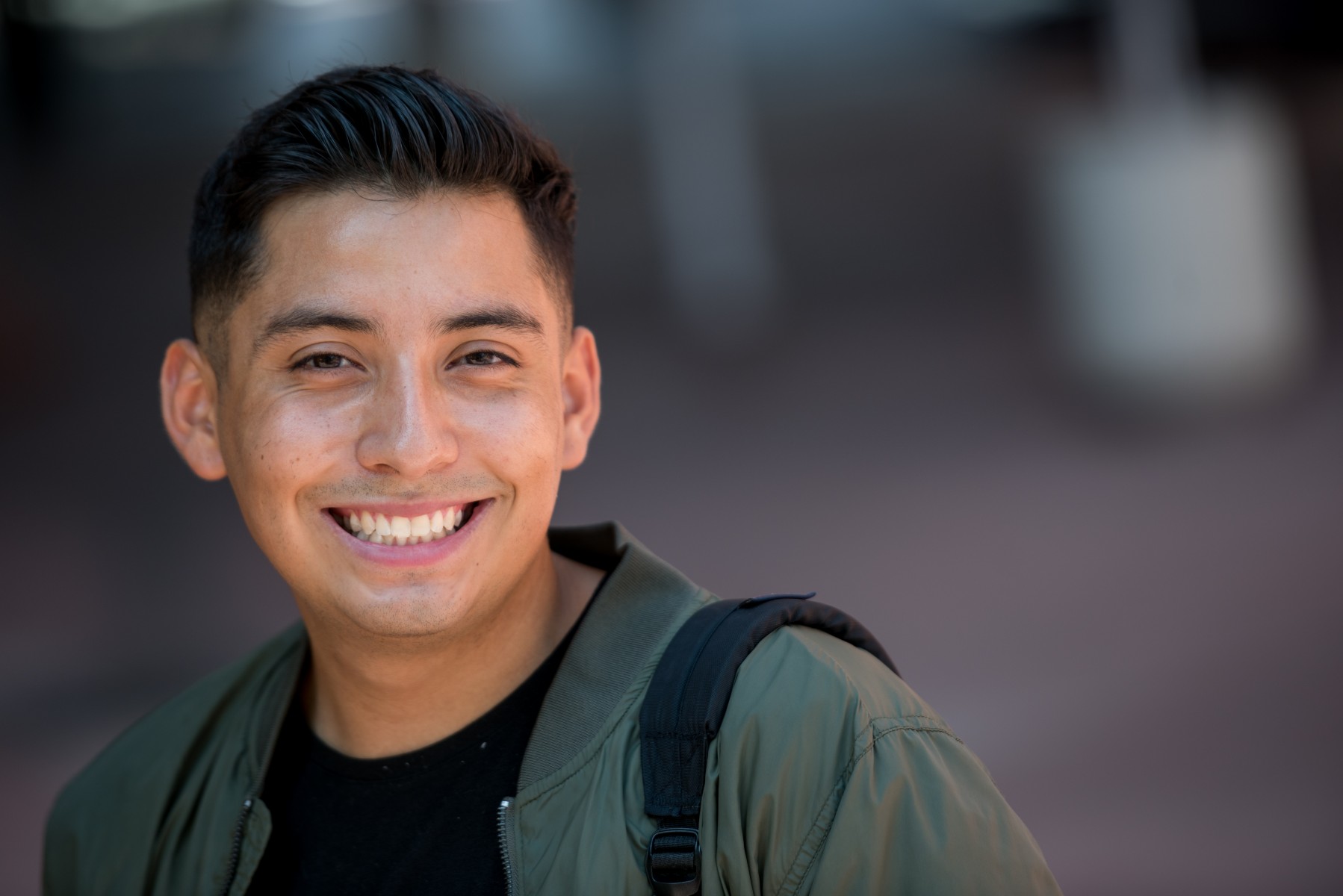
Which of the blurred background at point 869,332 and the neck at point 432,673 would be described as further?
the blurred background at point 869,332

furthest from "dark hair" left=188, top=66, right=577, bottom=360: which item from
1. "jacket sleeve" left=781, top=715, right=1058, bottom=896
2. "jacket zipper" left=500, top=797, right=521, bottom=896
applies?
"jacket sleeve" left=781, top=715, right=1058, bottom=896

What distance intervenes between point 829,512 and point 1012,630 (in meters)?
1.03

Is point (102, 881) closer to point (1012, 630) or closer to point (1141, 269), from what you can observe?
point (1012, 630)

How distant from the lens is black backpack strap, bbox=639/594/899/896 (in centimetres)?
139

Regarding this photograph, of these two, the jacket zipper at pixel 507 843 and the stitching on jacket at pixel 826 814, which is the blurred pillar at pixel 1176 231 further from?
the jacket zipper at pixel 507 843

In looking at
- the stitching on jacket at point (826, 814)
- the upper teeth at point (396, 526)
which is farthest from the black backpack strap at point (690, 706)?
the upper teeth at point (396, 526)

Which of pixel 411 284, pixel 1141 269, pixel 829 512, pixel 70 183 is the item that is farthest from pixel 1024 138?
pixel 411 284

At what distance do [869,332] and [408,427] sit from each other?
16.5 ft

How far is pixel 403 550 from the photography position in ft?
5.33

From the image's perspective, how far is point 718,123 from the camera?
19.4 feet

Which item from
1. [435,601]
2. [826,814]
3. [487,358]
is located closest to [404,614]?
[435,601]

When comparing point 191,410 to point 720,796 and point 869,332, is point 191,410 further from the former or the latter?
point 869,332

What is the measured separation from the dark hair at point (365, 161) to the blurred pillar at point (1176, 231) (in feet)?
13.5

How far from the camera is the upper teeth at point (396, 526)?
64.3 inches
